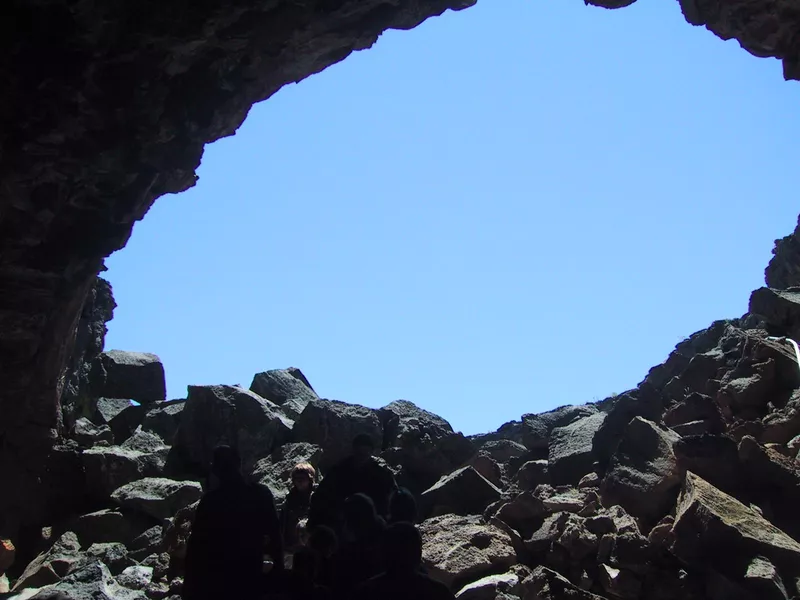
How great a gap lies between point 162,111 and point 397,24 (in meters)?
4.11

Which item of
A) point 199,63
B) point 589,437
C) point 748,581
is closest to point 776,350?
point 589,437

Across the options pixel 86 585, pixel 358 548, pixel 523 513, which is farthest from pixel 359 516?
pixel 523 513

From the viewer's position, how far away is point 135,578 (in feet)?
29.2

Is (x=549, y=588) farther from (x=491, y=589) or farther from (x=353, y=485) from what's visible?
(x=353, y=485)

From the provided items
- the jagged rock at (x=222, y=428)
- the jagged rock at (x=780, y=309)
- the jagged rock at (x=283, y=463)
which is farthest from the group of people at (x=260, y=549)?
the jagged rock at (x=780, y=309)

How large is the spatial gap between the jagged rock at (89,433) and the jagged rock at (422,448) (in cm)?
584

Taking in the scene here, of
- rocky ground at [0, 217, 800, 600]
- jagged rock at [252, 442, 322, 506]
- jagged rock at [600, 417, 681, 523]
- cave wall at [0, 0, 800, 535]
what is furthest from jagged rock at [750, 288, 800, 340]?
jagged rock at [252, 442, 322, 506]

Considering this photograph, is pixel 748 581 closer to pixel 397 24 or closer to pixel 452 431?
pixel 452 431

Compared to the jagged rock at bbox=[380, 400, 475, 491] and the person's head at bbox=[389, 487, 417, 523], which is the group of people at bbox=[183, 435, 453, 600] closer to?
the person's head at bbox=[389, 487, 417, 523]

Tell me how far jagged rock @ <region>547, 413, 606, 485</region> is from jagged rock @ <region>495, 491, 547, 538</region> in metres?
1.84

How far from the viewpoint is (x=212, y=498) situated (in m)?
5.84

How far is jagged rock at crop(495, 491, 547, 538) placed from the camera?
923 centimetres

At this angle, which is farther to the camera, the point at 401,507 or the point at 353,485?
the point at 353,485

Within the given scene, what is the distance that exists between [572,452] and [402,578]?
760 centimetres
